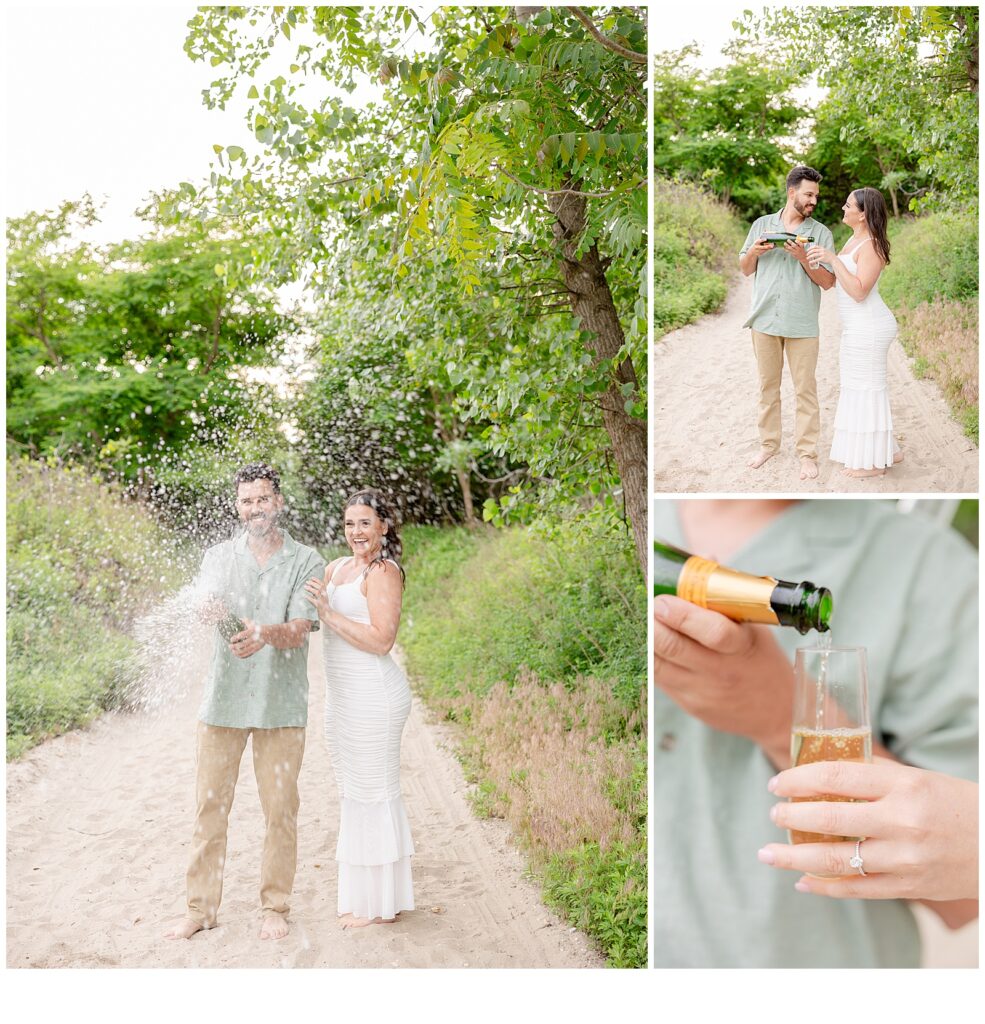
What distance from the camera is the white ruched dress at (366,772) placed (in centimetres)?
340

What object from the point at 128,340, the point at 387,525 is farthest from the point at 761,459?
the point at 128,340

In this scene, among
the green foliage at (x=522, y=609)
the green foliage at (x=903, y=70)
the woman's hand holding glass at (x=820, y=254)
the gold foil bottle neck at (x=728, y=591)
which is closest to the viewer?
the gold foil bottle neck at (x=728, y=591)

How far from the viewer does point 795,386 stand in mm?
2918

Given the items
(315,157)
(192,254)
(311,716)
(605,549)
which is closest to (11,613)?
(311,716)

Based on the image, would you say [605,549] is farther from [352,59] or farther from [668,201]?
[352,59]

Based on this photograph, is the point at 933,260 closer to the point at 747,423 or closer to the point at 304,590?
the point at 747,423

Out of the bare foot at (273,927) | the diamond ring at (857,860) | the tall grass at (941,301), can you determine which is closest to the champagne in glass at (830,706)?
the diamond ring at (857,860)

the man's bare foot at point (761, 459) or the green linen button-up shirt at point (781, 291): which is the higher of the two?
the green linen button-up shirt at point (781, 291)

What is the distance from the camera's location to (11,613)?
412 centimetres

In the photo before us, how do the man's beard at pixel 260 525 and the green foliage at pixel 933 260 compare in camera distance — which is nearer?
the green foliage at pixel 933 260

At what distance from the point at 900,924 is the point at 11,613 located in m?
3.38

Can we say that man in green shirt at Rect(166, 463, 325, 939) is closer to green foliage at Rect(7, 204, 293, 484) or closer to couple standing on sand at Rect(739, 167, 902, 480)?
green foliage at Rect(7, 204, 293, 484)

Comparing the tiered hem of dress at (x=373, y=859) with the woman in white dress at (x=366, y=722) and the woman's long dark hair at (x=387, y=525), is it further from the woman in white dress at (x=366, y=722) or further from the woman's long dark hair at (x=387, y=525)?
the woman's long dark hair at (x=387, y=525)

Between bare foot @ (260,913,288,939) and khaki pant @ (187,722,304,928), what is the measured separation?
0.02 m
